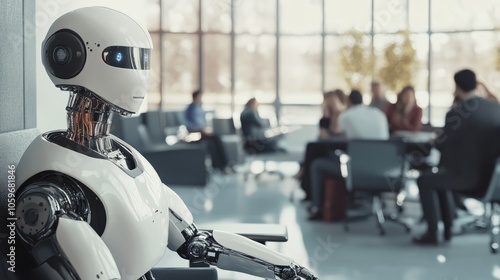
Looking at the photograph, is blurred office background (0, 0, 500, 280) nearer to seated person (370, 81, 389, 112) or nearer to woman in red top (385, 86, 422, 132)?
seated person (370, 81, 389, 112)

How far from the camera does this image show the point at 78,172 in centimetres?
144

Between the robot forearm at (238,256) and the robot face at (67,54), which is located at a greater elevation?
the robot face at (67,54)

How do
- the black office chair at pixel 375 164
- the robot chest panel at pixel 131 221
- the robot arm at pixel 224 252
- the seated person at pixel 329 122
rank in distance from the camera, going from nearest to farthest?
the robot chest panel at pixel 131 221, the robot arm at pixel 224 252, the black office chair at pixel 375 164, the seated person at pixel 329 122

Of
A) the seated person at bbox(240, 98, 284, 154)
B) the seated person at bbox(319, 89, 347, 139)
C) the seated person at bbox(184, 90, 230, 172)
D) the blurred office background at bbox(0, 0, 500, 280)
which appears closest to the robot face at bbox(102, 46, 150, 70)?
the seated person at bbox(319, 89, 347, 139)

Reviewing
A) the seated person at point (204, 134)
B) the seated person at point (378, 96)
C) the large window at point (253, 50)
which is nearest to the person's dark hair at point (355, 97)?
the seated person at point (378, 96)

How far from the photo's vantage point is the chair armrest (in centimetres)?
227

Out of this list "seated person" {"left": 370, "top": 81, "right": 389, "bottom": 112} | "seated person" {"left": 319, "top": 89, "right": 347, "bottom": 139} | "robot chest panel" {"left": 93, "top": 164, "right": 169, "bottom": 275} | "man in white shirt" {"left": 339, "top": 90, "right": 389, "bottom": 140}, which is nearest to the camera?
"robot chest panel" {"left": 93, "top": 164, "right": 169, "bottom": 275}

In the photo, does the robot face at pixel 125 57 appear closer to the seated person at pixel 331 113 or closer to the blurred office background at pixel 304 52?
the seated person at pixel 331 113

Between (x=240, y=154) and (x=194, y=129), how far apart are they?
3.50 feet

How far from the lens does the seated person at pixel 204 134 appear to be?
10.2 m

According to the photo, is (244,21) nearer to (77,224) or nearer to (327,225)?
(327,225)

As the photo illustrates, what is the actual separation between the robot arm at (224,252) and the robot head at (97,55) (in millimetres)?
414

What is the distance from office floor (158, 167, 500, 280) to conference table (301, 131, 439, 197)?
44 centimetres

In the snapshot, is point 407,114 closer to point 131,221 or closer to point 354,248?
point 354,248
